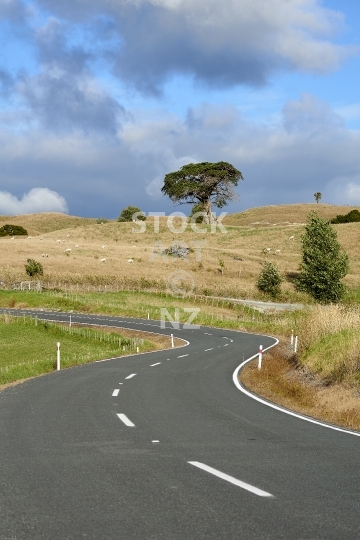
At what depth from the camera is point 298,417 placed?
1388cm

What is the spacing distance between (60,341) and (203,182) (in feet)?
232

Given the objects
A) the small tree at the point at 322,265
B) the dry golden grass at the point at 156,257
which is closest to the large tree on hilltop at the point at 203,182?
the dry golden grass at the point at 156,257

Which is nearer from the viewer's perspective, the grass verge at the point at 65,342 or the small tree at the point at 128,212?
the grass verge at the point at 65,342

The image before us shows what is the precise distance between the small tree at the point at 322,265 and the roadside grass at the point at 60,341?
2757cm

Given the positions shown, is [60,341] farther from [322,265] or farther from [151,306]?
[322,265]

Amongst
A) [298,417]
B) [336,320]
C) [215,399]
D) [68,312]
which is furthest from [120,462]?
[68,312]

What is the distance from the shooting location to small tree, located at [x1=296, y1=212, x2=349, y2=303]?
69.0 metres

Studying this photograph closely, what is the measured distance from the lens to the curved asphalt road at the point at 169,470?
5902mm

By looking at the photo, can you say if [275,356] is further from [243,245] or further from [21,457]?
[243,245]

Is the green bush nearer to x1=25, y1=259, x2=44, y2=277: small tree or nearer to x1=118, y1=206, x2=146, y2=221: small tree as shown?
x1=118, y1=206, x2=146, y2=221: small tree

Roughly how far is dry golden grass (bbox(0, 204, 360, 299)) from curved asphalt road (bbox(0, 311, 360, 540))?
2515 inches

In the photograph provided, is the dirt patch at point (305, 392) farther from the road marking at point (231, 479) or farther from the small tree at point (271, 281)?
the small tree at point (271, 281)

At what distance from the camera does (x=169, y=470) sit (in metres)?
8.30

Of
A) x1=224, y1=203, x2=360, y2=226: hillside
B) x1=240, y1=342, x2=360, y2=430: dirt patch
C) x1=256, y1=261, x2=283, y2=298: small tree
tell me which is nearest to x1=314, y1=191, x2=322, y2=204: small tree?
x1=224, y1=203, x2=360, y2=226: hillside
